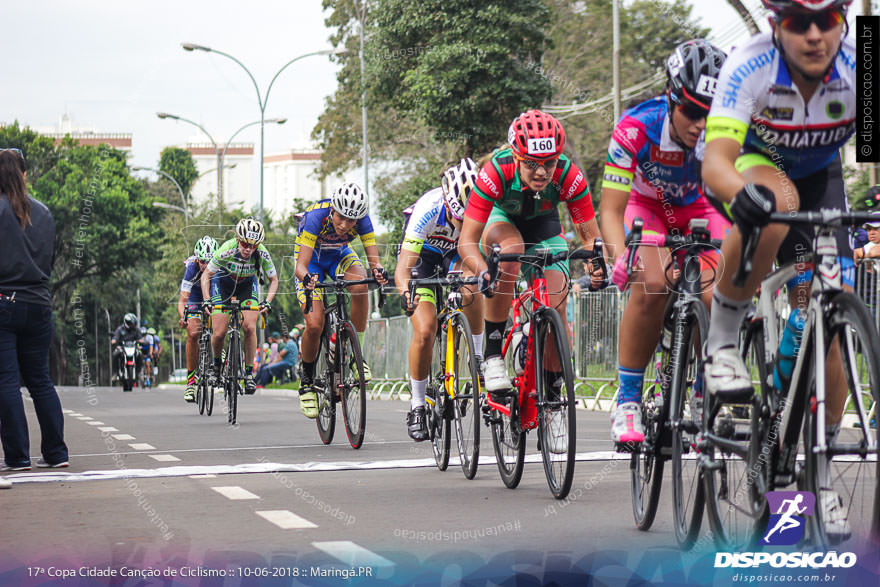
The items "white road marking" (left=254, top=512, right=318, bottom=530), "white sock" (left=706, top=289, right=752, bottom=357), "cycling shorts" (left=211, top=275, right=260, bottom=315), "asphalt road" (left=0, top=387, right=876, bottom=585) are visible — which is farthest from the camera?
"cycling shorts" (left=211, top=275, right=260, bottom=315)

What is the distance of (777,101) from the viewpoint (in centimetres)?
455

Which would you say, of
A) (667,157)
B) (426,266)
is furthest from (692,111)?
(426,266)

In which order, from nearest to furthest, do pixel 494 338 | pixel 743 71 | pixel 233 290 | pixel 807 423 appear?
pixel 807 423 → pixel 743 71 → pixel 494 338 → pixel 233 290

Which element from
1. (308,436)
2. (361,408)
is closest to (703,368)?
(361,408)

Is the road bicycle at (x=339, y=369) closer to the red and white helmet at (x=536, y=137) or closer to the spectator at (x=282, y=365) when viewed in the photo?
the red and white helmet at (x=536, y=137)

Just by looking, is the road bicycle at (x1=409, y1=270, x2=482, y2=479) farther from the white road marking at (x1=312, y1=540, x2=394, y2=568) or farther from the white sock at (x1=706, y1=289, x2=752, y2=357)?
the white sock at (x1=706, y1=289, x2=752, y2=357)

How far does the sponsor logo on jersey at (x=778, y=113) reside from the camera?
15.0ft

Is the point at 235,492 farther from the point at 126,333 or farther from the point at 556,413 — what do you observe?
the point at 126,333

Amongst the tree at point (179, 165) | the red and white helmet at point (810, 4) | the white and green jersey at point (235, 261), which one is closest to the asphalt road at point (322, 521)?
the red and white helmet at point (810, 4)

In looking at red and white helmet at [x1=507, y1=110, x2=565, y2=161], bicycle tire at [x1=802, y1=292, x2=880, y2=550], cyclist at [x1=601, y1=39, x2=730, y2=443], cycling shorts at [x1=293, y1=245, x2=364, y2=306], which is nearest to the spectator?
cycling shorts at [x1=293, y1=245, x2=364, y2=306]

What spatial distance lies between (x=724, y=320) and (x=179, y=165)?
106626 mm

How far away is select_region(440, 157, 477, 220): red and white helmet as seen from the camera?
8.86 meters

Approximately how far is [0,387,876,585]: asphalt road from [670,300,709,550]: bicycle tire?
0.58 feet

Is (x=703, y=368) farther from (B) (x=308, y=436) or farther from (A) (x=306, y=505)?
(B) (x=308, y=436)
